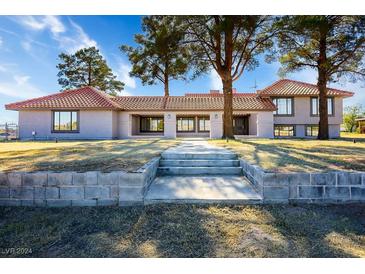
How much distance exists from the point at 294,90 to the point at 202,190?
70.3 feet

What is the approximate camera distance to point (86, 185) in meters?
4.12

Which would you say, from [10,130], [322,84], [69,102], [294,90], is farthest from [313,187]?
[10,130]

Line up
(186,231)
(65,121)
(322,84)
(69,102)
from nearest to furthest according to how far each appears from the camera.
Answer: (186,231)
(322,84)
(69,102)
(65,121)

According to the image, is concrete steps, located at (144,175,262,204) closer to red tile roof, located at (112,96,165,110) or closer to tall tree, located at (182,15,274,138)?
tall tree, located at (182,15,274,138)

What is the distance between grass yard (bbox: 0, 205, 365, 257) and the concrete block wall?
0.18 metres

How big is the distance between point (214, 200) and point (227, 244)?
1.26m

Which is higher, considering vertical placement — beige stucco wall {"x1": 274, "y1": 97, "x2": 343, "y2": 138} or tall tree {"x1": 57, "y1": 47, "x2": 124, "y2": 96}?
tall tree {"x1": 57, "y1": 47, "x2": 124, "y2": 96}

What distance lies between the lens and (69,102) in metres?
19.0

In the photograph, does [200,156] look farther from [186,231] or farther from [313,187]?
[186,231]

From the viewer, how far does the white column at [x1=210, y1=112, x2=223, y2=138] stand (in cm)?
1952

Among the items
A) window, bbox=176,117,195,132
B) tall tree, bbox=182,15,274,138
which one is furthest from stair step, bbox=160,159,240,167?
window, bbox=176,117,195,132

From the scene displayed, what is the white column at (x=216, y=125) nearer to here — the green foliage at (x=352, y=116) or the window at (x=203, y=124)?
the window at (x=203, y=124)
